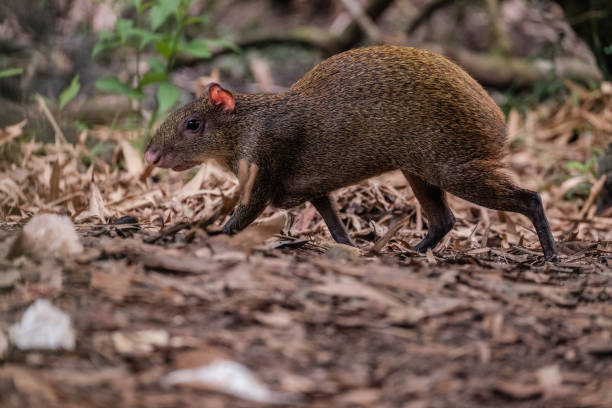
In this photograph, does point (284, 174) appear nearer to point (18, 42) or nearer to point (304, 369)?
point (304, 369)

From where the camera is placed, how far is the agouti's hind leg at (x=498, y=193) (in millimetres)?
4203

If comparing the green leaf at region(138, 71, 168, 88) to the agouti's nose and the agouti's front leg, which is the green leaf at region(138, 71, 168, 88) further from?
the agouti's front leg

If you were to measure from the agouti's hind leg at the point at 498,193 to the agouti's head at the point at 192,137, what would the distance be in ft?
5.31

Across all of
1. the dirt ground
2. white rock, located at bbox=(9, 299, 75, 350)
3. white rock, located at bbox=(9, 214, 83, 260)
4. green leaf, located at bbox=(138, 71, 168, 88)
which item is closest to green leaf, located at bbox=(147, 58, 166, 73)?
green leaf, located at bbox=(138, 71, 168, 88)

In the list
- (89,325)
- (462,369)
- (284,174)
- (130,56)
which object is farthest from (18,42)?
(462,369)

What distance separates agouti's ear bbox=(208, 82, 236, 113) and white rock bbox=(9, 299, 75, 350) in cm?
264

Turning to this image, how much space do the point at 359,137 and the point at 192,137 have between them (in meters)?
1.22

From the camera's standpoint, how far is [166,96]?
18.9 ft

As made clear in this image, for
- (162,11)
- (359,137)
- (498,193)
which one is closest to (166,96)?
(162,11)

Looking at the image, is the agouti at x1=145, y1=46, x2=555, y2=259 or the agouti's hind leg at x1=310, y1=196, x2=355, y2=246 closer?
the agouti at x1=145, y1=46, x2=555, y2=259

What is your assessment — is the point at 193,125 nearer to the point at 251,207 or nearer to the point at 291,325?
the point at 251,207

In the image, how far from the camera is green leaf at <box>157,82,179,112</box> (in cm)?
566

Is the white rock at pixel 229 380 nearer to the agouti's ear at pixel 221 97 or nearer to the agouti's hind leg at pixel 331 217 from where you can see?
the agouti's hind leg at pixel 331 217

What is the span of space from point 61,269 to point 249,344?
0.96 m
